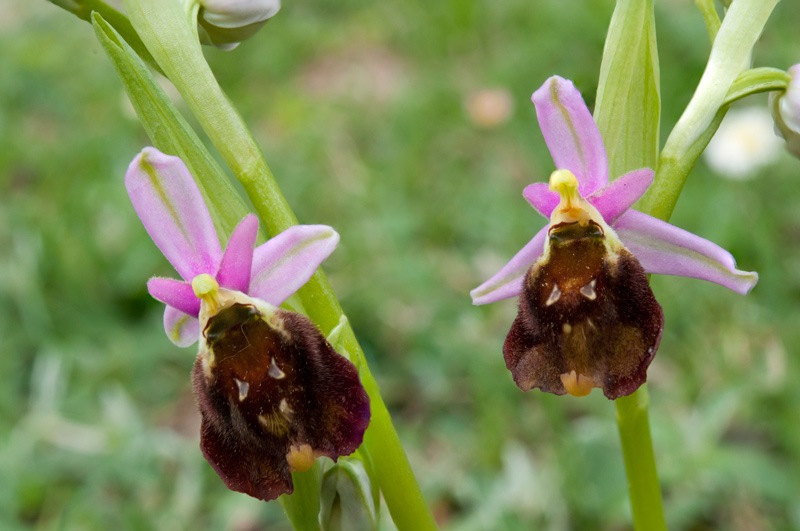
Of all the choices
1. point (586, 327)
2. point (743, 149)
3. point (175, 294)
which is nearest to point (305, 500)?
point (175, 294)

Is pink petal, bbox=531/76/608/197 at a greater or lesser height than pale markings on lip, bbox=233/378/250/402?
greater

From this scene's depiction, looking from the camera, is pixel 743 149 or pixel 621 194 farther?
pixel 743 149

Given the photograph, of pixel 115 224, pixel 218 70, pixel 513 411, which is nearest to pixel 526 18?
pixel 218 70

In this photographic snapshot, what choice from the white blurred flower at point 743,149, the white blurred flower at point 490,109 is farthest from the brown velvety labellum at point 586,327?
the white blurred flower at point 490,109

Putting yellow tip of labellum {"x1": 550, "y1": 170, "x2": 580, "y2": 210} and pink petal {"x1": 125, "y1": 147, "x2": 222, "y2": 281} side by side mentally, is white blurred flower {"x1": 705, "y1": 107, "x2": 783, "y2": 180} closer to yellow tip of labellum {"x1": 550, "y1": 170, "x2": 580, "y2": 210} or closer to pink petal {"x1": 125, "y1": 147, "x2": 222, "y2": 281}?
yellow tip of labellum {"x1": 550, "y1": 170, "x2": 580, "y2": 210}

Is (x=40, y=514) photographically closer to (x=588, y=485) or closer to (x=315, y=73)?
(x=588, y=485)

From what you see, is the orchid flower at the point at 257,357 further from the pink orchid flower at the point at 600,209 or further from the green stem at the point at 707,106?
the green stem at the point at 707,106

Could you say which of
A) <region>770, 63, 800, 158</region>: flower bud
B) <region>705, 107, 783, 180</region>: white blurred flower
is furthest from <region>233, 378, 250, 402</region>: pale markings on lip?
<region>705, 107, 783, 180</region>: white blurred flower

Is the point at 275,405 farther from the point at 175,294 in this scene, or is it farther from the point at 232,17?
the point at 232,17
